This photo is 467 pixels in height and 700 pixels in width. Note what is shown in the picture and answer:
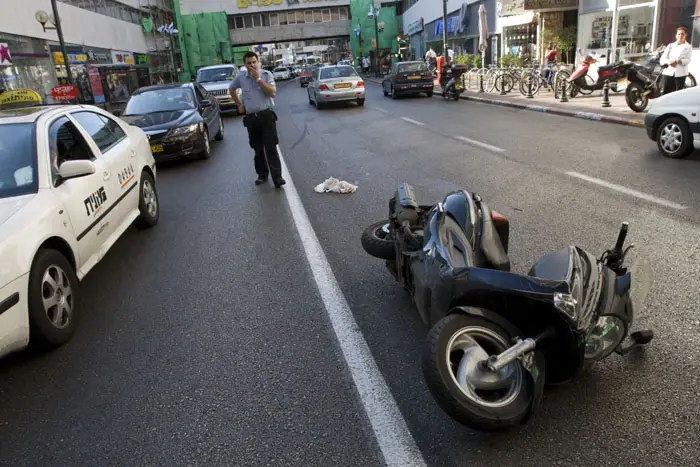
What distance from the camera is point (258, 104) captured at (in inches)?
325

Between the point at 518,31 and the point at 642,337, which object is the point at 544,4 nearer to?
the point at 518,31

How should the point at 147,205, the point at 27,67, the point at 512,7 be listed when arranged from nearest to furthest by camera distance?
the point at 147,205 < the point at 512,7 < the point at 27,67

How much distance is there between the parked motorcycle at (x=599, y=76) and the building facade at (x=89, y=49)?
18578mm

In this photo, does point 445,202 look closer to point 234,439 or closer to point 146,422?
point 234,439

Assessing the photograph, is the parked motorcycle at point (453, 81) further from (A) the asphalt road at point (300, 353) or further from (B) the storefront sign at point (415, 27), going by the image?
(B) the storefront sign at point (415, 27)

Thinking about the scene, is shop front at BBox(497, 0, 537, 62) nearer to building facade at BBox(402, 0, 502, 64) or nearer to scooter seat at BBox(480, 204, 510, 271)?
building facade at BBox(402, 0, 502, 64)

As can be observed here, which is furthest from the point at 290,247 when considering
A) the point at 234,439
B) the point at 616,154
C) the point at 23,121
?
the point at 616,154

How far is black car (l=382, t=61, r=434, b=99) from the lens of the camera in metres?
23.7

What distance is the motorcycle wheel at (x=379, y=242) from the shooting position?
4.48 m

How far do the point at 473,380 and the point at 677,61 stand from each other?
13388 millimetres

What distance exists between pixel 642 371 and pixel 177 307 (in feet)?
10.7

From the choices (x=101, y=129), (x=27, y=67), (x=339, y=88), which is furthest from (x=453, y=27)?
(x=101, y=129)

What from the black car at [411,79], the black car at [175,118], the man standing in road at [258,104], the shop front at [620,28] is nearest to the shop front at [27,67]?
the black car at [175,118]

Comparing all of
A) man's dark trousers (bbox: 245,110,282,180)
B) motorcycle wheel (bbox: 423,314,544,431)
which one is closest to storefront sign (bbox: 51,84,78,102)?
man's dark trousers (bbox: 245,110,282,180)
